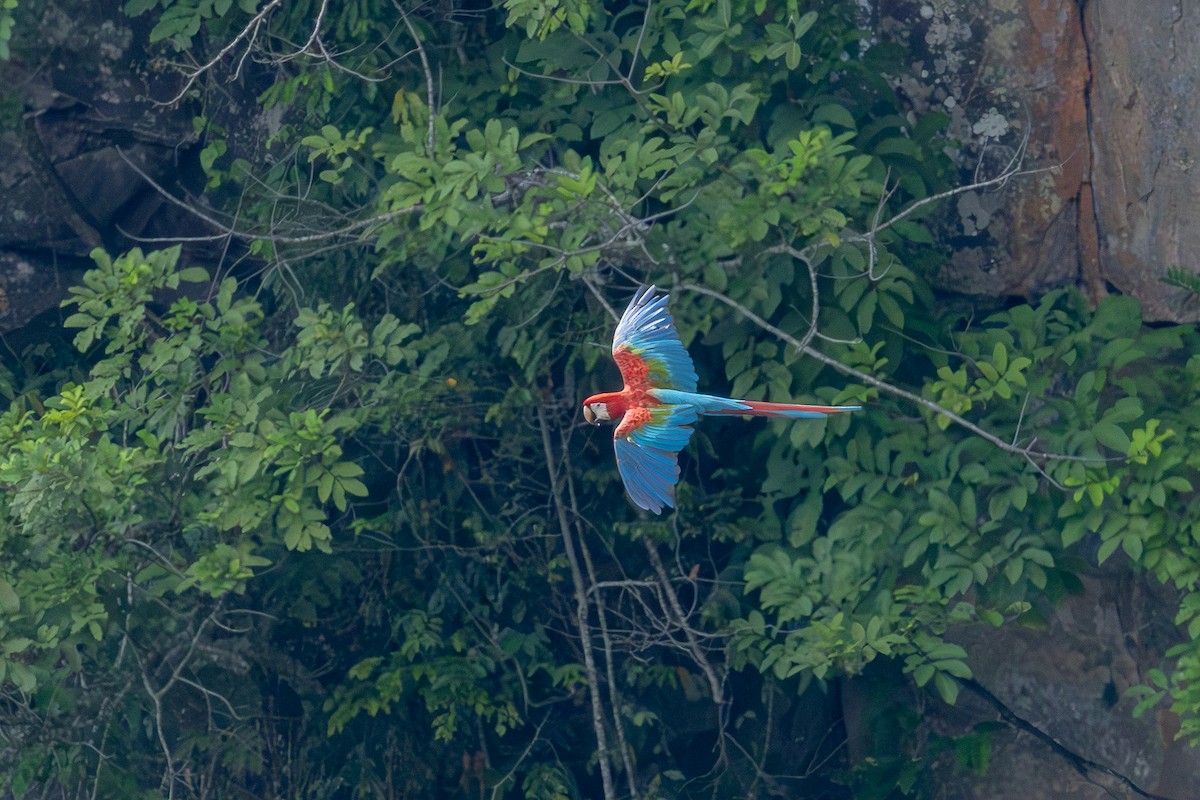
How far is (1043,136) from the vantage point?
496cm

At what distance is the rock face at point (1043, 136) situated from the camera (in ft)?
15.8

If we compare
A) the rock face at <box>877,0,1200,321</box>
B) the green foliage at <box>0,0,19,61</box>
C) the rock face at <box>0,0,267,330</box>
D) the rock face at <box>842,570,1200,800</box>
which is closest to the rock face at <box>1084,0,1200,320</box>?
the rock face at <box>877,0,1200,321</box>

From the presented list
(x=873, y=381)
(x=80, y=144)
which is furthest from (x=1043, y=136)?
(x=80, y=144)

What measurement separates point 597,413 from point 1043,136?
84.3 inches

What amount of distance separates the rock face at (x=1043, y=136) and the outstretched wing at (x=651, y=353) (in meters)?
1.67

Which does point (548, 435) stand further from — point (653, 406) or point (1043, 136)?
point (1043, 136)

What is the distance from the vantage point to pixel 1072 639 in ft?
16.6

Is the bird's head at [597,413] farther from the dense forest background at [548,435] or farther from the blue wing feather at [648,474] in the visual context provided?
the dense forest background at [548,435]

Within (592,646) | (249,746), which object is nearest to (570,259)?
(592,646)

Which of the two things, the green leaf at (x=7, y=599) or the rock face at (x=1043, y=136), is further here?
the rock face at (x=1043, y=136)

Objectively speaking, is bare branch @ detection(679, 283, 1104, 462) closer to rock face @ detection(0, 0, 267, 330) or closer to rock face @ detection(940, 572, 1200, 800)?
rock face @ detection(940, 572, 1200, 800)

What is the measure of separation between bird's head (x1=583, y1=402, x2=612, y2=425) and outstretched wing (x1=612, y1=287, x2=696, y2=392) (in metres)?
0.11

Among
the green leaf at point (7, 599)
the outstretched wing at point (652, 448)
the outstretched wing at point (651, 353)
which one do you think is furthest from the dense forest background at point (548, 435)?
the outstretched wing at point (652, 448)

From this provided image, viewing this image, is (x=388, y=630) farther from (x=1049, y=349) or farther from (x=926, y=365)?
(x=1049, y=349)
